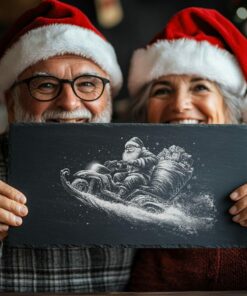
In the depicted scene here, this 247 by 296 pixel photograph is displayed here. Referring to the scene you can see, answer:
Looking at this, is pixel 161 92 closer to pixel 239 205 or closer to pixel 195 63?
pixel 195 63

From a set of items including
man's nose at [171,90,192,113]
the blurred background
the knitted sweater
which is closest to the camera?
the knitted sweater

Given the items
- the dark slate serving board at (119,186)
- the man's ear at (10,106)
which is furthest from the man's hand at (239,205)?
the man's ear at (10,106)

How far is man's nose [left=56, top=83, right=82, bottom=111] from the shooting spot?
1.29m

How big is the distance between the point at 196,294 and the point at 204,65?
0.64 metres

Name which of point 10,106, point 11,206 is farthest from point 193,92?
point 11,206

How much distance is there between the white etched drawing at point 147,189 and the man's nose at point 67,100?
0.98 ft

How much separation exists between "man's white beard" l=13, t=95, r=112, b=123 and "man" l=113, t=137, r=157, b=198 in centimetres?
31

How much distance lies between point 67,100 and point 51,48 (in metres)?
0.16

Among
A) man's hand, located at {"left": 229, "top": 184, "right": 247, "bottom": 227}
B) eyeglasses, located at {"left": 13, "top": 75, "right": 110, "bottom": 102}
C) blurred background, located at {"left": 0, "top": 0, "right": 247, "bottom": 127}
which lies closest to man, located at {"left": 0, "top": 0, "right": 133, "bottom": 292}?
eyeglasses, located at {"left": 13, "top": 75, "right": 110, "bottom": 102}

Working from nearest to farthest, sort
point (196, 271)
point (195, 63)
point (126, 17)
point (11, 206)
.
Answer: point (11, 206) → point (196, 271) → point (195, 63) → point (126, 17)

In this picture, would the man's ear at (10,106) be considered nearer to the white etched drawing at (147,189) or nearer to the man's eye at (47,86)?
the man's eye at (47,86)

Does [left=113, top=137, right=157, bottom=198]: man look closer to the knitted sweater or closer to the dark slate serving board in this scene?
the dark slate serving board

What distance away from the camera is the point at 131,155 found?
1.04 meters

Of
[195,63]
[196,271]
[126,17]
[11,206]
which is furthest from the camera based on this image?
[126,17]
